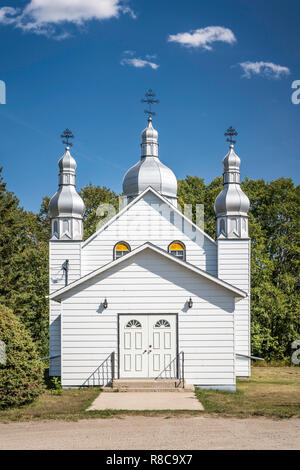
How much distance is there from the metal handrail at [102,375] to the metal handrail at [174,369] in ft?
5.14

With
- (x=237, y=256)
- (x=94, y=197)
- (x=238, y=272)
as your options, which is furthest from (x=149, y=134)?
(x=94, y=197)

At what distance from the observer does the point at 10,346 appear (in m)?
13.6

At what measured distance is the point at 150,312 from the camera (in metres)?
17.8

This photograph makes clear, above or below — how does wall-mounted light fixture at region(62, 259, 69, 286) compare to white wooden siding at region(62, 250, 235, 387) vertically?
above

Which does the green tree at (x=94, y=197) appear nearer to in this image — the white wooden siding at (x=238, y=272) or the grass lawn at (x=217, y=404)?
the white wooden siding at (x=238, y=272)

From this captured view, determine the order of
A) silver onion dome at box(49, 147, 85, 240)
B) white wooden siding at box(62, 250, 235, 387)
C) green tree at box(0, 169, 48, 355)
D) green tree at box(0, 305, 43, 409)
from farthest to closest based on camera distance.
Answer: green tree at box(0, 169, 48, 355) < silver onion dome at box(49, 147, 85, 240) < white wooden siding at box(62, 250, 235, 387) < green tree at box(0, 305, 43, 409)

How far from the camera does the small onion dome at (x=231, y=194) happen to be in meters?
22.8

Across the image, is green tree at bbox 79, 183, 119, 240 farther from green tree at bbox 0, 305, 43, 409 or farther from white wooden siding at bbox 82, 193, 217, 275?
green tree at bbox 0, 305, 43, 409

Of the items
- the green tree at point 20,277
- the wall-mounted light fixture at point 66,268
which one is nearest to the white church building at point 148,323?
the wall-mounted light fixture at point 66,268

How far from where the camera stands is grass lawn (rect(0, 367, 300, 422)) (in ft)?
41.5

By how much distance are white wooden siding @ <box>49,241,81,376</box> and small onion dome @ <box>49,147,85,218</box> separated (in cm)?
149

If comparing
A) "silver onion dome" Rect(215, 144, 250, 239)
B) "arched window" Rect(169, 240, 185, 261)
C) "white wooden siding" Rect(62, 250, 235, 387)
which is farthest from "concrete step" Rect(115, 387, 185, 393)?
"silver onion dome" Rect(215, 144, 250, 239)

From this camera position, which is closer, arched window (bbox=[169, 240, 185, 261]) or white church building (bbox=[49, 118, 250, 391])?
white church building (bbox=[49, 118, 250, 391])

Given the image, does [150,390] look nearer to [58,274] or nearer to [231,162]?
[58,274]
